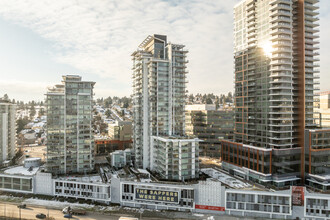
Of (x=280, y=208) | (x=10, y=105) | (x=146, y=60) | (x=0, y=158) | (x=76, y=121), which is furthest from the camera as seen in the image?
(x=10, y=105)

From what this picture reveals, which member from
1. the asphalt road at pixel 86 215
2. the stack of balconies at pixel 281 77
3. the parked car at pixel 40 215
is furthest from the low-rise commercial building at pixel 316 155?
the parked car at pixel 40 215

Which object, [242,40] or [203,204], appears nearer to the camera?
[203,204]

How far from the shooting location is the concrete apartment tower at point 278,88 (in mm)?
78875

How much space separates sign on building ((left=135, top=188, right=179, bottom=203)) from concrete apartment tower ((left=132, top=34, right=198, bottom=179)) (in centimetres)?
2341

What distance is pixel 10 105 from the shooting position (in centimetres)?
11725

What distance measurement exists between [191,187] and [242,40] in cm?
6232

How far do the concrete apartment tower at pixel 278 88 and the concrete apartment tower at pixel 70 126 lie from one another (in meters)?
59.6

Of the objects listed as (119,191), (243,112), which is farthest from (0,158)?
(243,112)

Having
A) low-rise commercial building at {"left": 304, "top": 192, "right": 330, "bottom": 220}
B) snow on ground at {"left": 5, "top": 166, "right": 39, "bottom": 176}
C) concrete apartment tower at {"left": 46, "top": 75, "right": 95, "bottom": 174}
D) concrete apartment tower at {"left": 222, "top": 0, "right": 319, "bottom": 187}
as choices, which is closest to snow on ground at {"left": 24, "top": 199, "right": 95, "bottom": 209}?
snow on ground at {"left": 5, "top": 166, "right": 39, "bottom": 176}

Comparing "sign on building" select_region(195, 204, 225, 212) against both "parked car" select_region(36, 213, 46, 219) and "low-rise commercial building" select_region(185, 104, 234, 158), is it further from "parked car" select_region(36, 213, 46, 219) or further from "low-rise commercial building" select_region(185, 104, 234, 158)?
"low-rise commercial building" select_region(185, 104, 234, 158)

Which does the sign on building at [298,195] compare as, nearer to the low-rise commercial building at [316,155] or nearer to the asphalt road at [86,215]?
the asphalt road at [86,215]

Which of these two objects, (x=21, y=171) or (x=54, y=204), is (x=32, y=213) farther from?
(x=21, y=171)

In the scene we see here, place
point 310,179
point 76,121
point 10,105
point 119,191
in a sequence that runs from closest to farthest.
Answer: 1. point 119,191
2. point 310,179
3. point 76,121
4. point 10,105

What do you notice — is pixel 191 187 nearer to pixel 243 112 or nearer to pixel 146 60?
pixel 243 112
